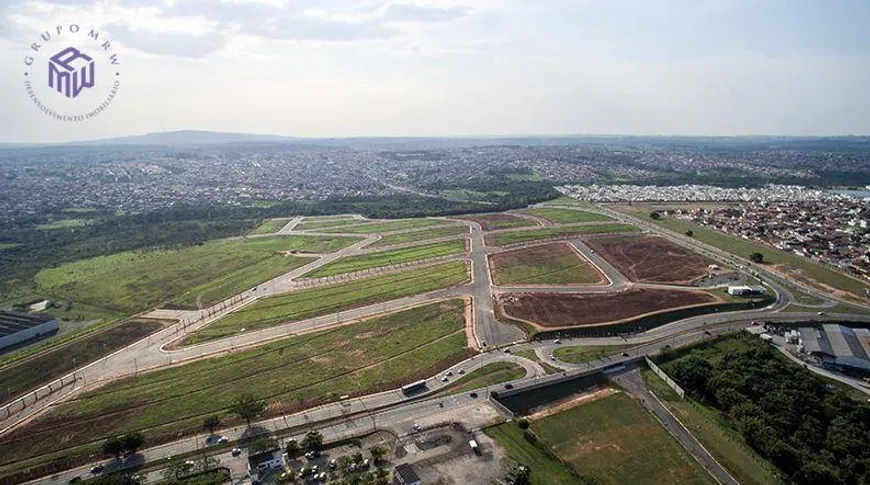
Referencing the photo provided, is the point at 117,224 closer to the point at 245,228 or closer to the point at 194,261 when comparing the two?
the point at 245,228

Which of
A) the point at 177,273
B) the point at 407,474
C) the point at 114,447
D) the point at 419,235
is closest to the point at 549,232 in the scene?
the point at 419,235

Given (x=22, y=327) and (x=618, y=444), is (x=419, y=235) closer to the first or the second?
(x=22, y=327)

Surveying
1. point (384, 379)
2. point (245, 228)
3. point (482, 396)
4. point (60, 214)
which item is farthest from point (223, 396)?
point (60, 214)

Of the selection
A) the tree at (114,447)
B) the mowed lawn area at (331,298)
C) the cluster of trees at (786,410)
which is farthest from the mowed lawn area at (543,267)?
the tree at (114,447)

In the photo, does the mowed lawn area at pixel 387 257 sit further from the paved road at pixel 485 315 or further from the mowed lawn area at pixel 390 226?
the mowed lawn area at pixel 390 226

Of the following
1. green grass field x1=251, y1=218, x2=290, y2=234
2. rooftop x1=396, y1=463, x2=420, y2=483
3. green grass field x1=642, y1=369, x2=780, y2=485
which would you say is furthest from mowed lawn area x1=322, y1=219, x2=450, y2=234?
rooftop x1=396, y1=463, x2=420, y2=483
